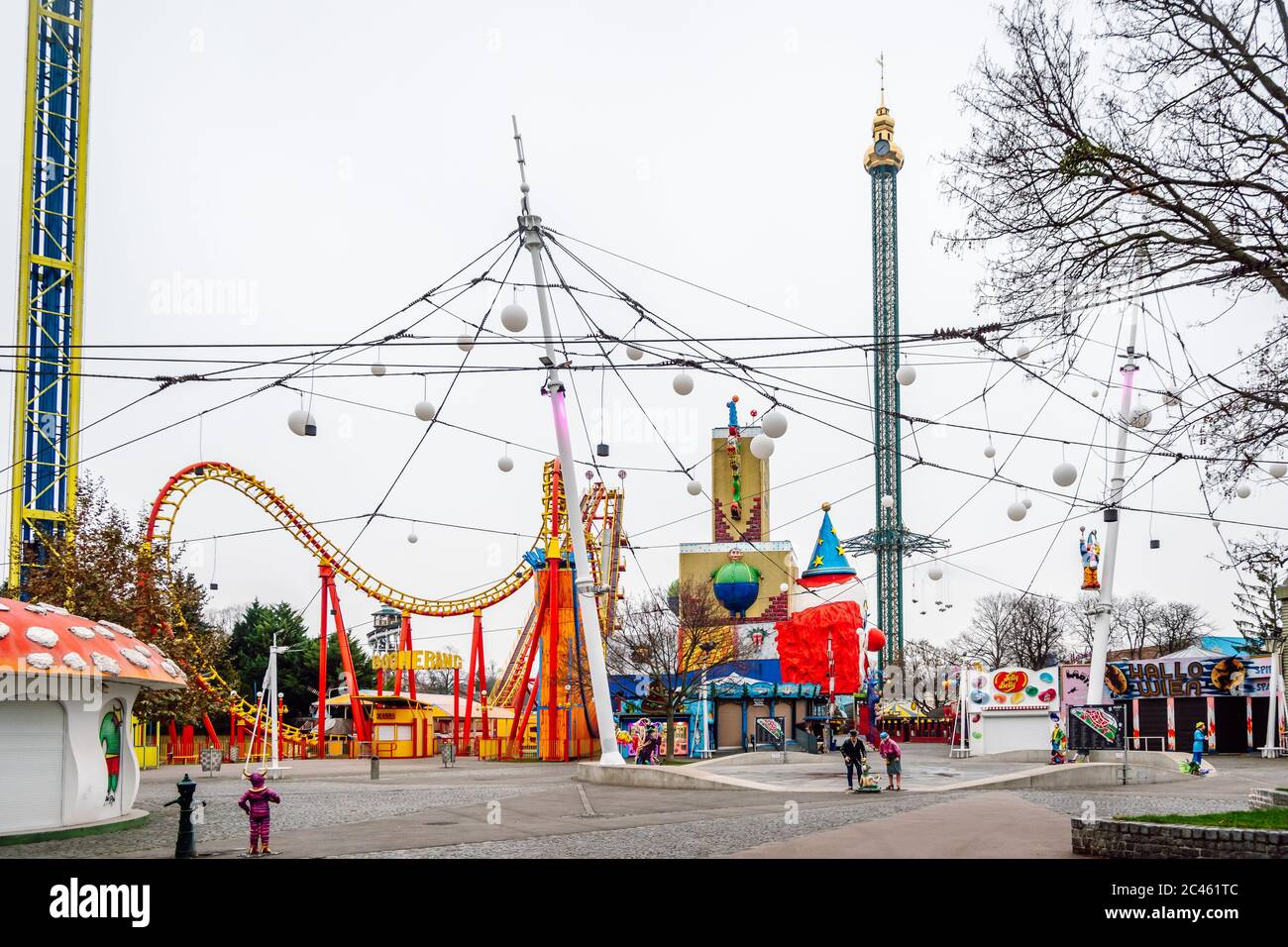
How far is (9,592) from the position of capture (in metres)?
38.6

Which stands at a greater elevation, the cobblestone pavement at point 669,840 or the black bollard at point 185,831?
the black bollard at point 185,831

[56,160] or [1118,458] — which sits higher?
[56,160]

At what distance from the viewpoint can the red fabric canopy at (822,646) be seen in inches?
1566

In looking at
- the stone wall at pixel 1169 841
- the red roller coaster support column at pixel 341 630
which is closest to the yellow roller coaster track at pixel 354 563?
the red roller coaster support column at pixel 341 630

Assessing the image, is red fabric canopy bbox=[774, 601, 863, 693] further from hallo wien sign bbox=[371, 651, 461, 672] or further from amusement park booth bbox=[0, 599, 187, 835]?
amusement park booth bbox=[0, 599, 187, 835]

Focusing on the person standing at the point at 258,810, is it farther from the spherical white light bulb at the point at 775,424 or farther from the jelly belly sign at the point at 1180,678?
the jelly belly sign at the point at 1180,678

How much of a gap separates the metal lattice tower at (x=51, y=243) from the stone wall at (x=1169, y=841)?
48349 millimetres

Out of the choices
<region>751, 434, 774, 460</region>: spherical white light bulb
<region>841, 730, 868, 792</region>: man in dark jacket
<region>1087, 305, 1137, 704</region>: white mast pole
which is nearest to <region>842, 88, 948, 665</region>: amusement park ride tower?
<region>1087, 305, 1137, 704</region>: white mast pole

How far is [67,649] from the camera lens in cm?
1833
